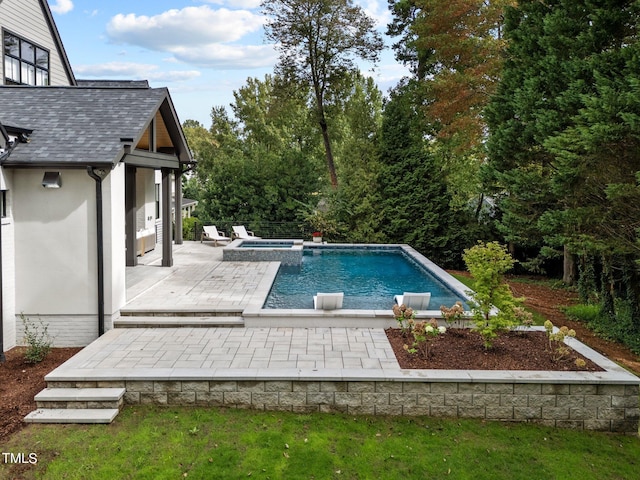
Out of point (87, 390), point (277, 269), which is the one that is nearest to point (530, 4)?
point (277, 269)

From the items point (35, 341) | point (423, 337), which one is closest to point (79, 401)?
point (35, 341)

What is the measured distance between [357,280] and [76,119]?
8550 mm

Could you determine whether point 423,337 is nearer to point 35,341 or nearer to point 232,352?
point 232,352

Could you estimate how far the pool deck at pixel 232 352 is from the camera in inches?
272

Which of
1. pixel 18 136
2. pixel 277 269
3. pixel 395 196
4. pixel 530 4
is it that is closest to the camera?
pixel 18 136

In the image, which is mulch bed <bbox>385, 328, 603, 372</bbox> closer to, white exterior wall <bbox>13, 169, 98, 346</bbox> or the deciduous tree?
white exterior wall <bbox>13, 169, 98, 346</bbox>

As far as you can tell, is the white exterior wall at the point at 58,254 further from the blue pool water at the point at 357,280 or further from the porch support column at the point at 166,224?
the porch support column at the point at 166,224

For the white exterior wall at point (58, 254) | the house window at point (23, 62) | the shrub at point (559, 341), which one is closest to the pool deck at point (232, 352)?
the shrub at point (559, 341)

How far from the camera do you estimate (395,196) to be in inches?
876

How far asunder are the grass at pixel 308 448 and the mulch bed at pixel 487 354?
2.84 feet

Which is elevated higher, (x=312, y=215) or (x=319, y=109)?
(x=319, y=109)

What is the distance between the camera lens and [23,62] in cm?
1566

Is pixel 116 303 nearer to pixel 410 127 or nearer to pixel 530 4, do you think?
pixel 530 4

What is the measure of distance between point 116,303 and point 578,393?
8.02 m
